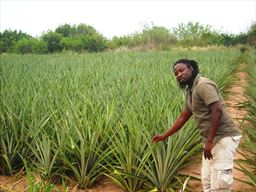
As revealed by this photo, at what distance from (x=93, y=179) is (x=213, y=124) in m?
1.32

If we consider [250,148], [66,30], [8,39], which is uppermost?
[66,30]

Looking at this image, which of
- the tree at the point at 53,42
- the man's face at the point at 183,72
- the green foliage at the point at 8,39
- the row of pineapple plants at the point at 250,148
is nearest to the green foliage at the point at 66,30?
the green foliage at the point at 8,39

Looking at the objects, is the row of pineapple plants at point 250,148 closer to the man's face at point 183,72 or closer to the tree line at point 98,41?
the man's face at point 183,72

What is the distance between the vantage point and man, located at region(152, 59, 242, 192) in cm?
238

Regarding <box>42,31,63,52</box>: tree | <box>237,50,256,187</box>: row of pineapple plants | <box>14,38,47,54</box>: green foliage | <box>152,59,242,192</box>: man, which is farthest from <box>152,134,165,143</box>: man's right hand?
<box>42,31,63,52</box>: tree

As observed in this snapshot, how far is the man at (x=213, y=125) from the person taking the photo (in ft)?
7.82

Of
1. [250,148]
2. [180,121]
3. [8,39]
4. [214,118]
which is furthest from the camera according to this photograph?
[8,39]

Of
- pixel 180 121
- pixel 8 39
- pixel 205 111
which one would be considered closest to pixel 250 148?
pixel 180 121

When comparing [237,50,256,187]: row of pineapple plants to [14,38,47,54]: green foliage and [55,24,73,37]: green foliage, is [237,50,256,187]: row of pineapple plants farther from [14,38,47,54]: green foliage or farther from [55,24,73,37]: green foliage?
[55,24,73,37]: green foliage

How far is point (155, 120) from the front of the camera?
3.48 meters

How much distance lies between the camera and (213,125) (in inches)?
93.6

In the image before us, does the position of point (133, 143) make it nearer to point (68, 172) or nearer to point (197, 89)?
point (68, 172)

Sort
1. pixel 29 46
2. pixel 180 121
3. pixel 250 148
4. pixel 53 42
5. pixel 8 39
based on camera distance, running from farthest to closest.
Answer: pixel 8 39 < pixel 53 42 < pixel 29 46 < pixel 250 148 < pixel 180 121

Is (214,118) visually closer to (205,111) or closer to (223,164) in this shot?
(205,111)
